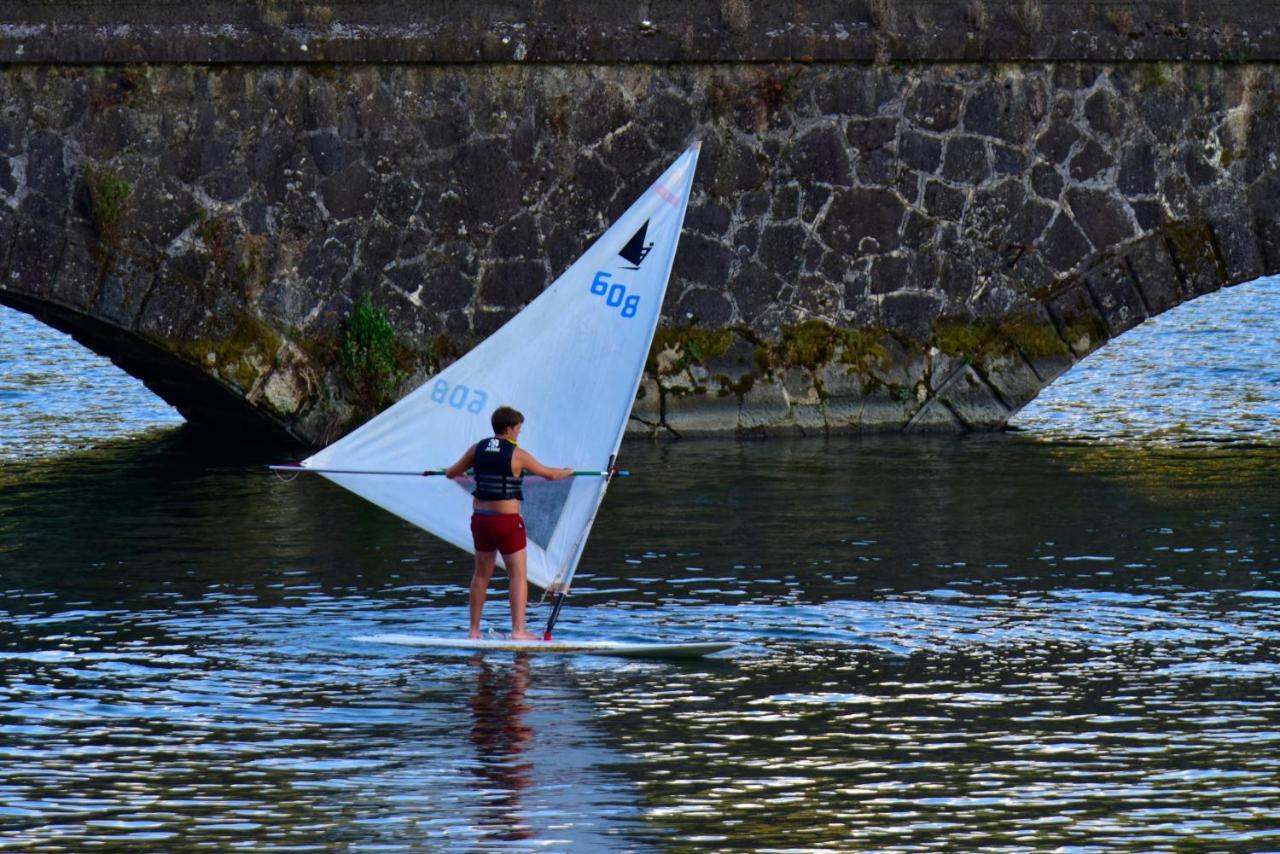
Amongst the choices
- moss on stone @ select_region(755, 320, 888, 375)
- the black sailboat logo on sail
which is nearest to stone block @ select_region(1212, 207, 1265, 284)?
moss on stone @ select_region(755, 320, 888, 375)

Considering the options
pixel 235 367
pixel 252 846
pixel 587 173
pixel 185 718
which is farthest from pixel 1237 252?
pixel 252 846

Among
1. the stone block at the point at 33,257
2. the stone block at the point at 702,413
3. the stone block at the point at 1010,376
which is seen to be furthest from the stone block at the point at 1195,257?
the stone block at the point at 33,257

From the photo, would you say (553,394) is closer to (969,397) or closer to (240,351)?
(240,351)

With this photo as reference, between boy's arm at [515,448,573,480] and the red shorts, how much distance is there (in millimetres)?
266

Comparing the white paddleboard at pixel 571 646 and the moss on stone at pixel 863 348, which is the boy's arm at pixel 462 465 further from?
the moss on stone at pixel 863 348

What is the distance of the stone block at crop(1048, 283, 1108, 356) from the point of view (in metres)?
22.9

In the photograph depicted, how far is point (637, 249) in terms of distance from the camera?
1437cm

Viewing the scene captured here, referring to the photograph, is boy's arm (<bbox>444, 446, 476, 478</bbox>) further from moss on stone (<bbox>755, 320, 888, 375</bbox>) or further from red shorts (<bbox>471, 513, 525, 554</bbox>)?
moss on stone (<bbox>755, 320, 888, 375</bbox>)

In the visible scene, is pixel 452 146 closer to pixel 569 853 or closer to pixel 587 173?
pixel 587 173

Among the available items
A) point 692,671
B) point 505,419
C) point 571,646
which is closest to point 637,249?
point 505,419

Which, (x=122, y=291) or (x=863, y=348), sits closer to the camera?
(x=122, y=291)

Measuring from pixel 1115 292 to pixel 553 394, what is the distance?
9848 mm

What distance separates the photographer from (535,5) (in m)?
21.8

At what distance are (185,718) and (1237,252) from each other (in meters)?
14.0
